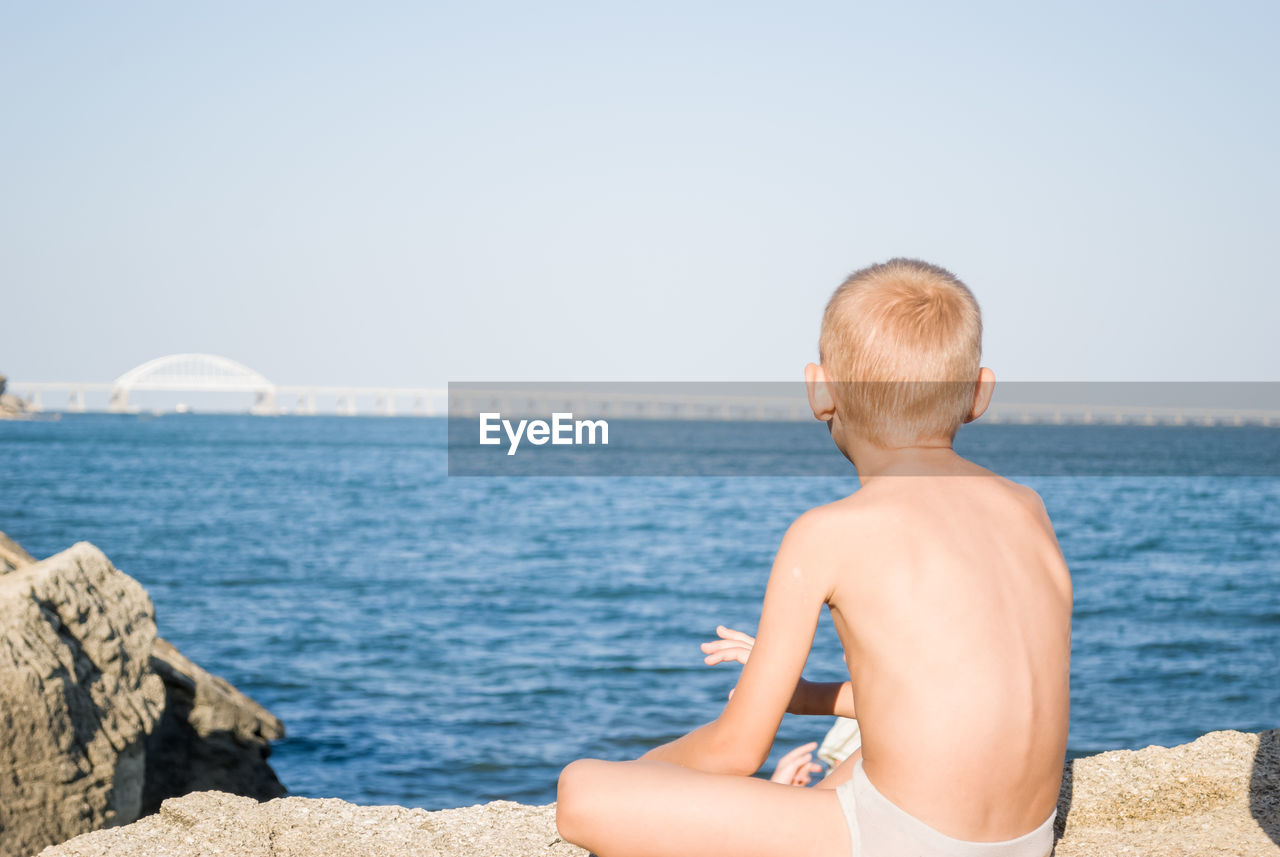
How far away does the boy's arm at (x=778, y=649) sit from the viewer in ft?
5.80

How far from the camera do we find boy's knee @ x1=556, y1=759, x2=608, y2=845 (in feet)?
6.59

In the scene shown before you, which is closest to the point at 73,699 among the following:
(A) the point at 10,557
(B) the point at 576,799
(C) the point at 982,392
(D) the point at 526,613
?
(A) the point at 10,557

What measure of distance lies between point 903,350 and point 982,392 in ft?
0.72

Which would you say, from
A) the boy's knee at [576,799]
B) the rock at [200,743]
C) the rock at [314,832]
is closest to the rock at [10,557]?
the rock at [200,743]

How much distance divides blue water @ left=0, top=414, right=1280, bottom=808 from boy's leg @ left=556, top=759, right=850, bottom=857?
18.6ft

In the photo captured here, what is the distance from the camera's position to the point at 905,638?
1.74 metres

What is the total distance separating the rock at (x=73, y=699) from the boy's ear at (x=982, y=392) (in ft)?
12.3

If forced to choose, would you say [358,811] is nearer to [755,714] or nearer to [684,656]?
[755,714]

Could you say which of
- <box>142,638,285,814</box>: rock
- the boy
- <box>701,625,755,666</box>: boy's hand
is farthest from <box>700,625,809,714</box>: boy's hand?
<box>142,638,285,814</box>: rock

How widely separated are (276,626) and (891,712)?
13491 millimetres

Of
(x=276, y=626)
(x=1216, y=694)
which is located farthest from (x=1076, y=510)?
(x=276, y=626)

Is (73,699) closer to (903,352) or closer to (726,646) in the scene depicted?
(726,646)

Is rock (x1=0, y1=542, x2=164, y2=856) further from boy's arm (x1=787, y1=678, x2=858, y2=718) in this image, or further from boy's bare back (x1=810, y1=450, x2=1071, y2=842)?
boy's bare back (x1=810, y1=450, x2=1071, y2=842)

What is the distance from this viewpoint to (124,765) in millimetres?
4609
